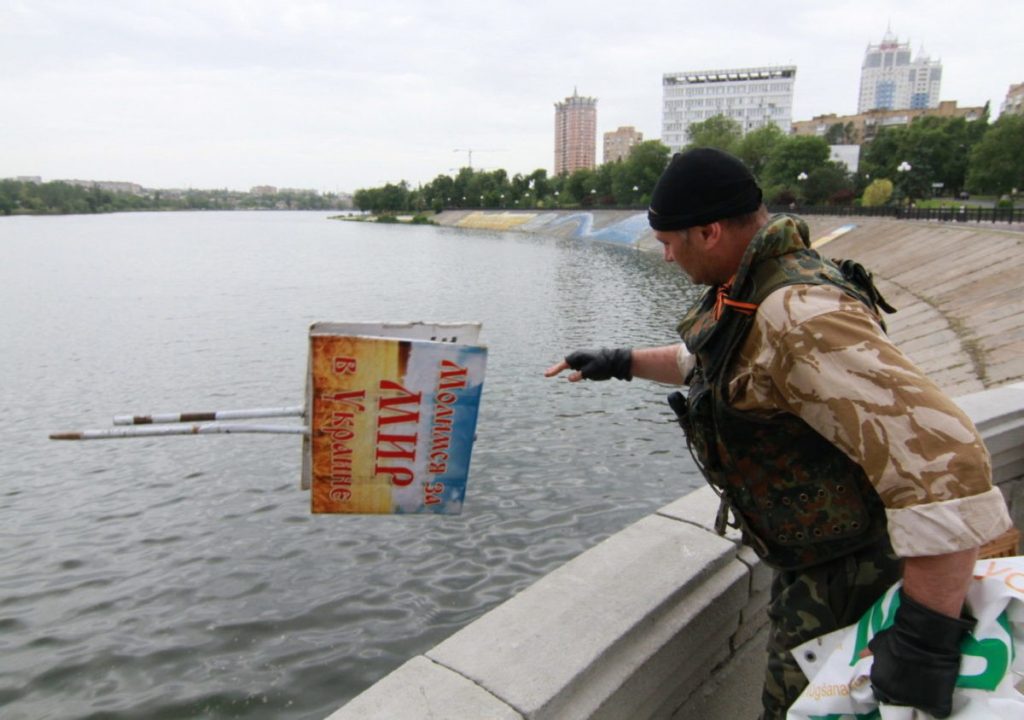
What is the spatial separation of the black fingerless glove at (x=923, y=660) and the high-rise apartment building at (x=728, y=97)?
183263 millimetres

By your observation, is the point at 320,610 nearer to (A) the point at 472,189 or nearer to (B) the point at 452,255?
(B) the point at 452,255

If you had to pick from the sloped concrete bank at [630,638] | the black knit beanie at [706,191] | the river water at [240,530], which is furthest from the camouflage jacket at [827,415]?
the river water at [240,530]

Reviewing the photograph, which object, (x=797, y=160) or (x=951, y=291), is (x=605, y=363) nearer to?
(x=951, y=291)

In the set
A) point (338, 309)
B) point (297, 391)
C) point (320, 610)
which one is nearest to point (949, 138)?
point (338, 309)

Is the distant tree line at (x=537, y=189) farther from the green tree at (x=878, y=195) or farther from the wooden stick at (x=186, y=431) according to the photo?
the wooden stick at (x=186, y=431)

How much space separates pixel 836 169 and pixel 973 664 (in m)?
90.4

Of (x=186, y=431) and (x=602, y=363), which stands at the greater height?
(x=602, y=363)

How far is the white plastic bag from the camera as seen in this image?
164 cm

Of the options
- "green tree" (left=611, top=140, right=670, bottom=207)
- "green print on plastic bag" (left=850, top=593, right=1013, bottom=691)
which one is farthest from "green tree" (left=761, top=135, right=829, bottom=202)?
"green print on plastic bag" (left=850, top=593, right=1013, bottom=691)

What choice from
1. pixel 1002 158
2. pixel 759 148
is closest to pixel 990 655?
pixel 1002 158

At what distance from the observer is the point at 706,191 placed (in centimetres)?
210

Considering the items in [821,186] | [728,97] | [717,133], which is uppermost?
[728,97]

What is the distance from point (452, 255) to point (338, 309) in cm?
3074

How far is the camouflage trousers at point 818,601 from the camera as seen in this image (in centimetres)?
205
